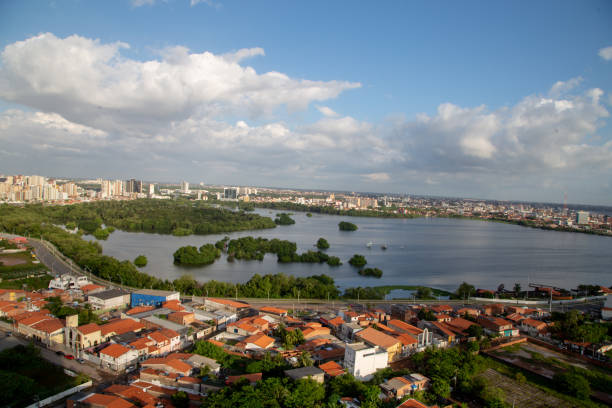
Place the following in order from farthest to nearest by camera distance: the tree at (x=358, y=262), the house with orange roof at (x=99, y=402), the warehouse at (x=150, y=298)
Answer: the tree at (x=358, y=262) < the warehouse at (x=150, y=298) < the house with orange roof at (x=99, y=402)

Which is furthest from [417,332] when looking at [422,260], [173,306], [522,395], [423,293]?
[422,260]

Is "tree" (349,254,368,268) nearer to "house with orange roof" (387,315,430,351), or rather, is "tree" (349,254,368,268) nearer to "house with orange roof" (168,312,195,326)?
"house with orange roof" (387,315,430,351)

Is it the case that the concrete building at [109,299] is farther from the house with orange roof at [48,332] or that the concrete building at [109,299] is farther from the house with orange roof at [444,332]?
the house with orange roof at [444,332]

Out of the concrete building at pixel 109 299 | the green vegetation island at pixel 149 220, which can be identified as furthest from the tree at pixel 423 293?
the green vegetation island at pixel 149 220

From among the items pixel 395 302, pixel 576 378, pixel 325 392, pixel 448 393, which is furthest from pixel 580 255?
pixel 325 392

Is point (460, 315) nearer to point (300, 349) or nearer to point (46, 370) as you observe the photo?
point (300, 349)

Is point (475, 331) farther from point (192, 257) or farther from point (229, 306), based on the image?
point (192, 257)
